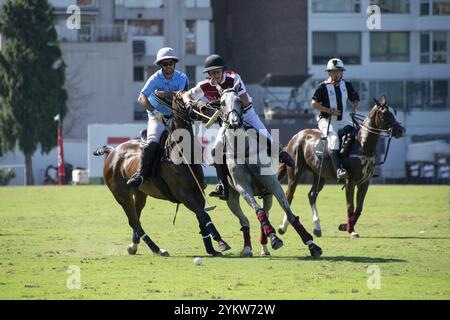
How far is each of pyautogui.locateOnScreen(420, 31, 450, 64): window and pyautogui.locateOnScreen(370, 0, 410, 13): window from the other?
2.01m

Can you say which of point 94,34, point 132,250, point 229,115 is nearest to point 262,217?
point 229,115

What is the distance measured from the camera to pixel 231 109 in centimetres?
1686

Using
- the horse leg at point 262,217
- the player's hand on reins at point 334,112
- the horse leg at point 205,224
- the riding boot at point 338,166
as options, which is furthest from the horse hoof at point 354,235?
the horse leg at point 262,217

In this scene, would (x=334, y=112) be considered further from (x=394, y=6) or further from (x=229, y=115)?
(x=394, y=6)

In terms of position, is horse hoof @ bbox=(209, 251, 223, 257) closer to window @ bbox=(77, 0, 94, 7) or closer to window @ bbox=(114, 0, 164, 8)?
window @ bbox=(77, 0, 94, 7)

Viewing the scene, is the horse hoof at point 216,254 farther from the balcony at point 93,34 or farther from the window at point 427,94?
the window at point 427,94

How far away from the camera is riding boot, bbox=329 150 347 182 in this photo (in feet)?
74.2

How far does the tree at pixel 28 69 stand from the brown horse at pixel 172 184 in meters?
43.1

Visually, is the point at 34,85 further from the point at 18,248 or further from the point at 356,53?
the point at 18,248

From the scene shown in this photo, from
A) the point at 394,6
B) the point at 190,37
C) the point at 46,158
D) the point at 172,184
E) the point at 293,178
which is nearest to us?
the point at 172,184

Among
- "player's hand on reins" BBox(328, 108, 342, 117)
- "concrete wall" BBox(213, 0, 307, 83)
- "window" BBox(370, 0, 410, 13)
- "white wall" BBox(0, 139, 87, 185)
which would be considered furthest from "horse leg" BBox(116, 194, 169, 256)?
"window" BBox(370, 0, 410, 13)

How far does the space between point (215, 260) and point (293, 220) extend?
1338 mm

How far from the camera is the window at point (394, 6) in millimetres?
72312

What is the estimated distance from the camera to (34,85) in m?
62.8
